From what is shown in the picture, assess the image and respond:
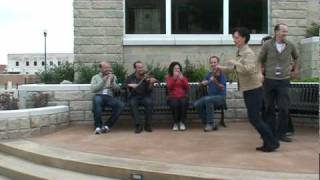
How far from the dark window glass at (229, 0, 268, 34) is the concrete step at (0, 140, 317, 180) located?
21.3 feet

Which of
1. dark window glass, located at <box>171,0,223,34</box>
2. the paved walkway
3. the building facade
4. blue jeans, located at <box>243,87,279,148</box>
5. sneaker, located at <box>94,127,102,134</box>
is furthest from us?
the building facade

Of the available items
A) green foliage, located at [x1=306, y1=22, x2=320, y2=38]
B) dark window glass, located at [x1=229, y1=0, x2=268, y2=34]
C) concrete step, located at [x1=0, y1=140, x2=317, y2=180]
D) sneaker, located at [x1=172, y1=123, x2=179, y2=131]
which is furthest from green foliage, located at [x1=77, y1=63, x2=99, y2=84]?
green foliage, located at [x1=306, y1=22, x2=320, y2=38]

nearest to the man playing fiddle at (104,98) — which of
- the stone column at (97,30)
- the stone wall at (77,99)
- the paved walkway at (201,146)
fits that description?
the paved walkway at (201,146)

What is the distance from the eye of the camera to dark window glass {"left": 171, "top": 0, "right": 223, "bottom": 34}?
1362 cm

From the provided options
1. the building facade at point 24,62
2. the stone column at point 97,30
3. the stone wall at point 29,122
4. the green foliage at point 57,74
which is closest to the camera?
the stone wall at point 29,122

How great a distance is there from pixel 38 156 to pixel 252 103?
3.21m

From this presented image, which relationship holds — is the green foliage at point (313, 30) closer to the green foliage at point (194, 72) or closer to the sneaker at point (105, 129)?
the green foliage at point (194, 72)

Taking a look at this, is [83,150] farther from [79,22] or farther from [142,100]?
[79,22]

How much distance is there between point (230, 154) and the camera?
26.0 feet

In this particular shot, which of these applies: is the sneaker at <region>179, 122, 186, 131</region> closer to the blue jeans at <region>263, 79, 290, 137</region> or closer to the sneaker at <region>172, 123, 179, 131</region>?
the sneaker at <region>172, 123, 179, 131</region>

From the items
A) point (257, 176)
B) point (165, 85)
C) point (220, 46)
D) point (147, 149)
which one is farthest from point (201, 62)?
Answer: point (257, 176)

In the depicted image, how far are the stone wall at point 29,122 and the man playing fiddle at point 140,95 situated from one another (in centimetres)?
148

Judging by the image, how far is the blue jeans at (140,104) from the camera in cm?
1027

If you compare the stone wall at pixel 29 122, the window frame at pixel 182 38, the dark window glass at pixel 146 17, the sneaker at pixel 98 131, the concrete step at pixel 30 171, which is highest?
the dark window glass at pixel 146 17
